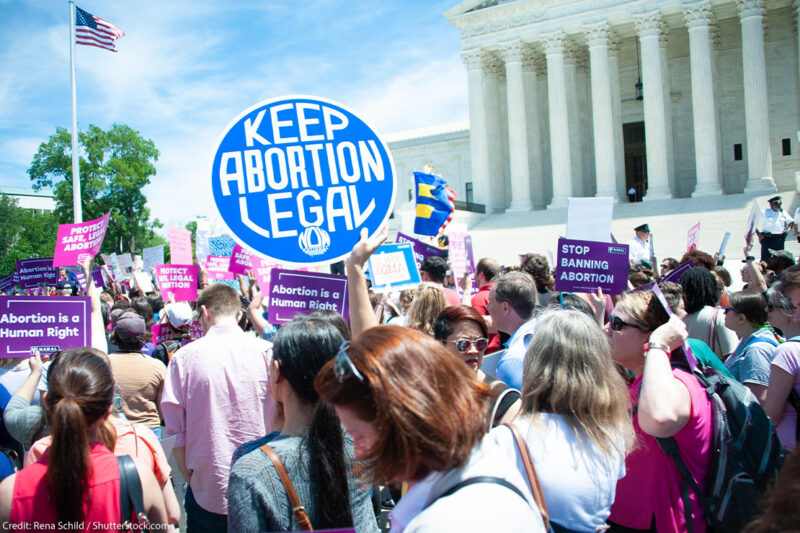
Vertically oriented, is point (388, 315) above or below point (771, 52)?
below

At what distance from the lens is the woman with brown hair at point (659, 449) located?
2953 mm

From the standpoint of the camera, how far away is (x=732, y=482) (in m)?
3.05

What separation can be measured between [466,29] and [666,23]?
33.8 ft

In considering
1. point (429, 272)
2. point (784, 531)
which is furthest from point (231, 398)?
point (429, 272)

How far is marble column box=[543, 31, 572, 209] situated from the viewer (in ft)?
115

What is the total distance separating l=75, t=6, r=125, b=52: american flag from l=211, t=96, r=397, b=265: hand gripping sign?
79.6 feet

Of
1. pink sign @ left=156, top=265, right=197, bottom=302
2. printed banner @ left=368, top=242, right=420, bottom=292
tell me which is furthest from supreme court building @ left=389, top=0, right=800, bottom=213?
printed banner @ left=368, top=242, right=420, bottom=292

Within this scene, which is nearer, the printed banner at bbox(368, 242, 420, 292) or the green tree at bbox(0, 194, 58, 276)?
the printed banner at bbox(368, 242, 420, 292)

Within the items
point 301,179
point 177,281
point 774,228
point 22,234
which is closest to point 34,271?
point 177,281

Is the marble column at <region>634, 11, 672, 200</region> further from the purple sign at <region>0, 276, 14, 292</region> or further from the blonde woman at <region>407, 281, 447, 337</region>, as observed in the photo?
the blonde woman at <region>407, 281, 447, 337</region>

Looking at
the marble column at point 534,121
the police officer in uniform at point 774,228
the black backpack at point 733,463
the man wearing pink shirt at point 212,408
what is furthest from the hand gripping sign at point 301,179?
the marble column at point 534,121

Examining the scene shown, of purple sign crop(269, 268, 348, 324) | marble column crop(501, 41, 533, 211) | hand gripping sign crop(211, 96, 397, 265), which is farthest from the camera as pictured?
marble column crop(501, 41, 533, 211)

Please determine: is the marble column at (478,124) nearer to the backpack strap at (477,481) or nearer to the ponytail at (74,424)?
the ponytail at (74,424)

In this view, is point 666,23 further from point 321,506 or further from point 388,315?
point 321,506
